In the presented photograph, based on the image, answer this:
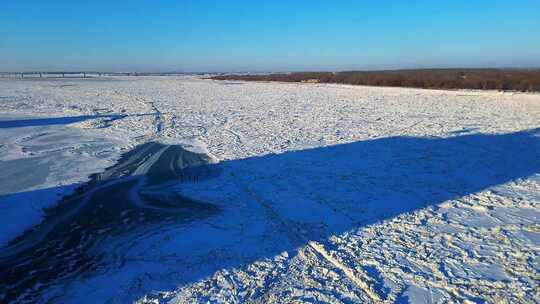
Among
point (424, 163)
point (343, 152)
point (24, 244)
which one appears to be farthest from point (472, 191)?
point (24, 244)

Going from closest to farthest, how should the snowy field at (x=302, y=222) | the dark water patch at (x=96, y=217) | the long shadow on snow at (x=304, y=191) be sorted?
the snowy field at (x=302, y=222) → the dark water patch at (x=96, y=217) → the long shadow on snow at (x=304, y=191)

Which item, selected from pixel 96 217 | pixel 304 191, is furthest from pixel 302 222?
pixel 96 217

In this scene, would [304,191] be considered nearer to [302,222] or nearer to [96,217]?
[302,222]

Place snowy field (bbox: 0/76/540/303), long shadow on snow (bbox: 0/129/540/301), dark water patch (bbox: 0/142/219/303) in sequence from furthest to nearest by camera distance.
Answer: long shadow on snow (bbox: 0/129/540/301) < dark water patch (bbox: 0/142/219/303) < snowy field (bbox: 0/76/540/303)

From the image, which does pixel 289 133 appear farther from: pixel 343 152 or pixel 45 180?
pixel 45 180

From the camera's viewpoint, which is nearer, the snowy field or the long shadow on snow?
the snowy field
